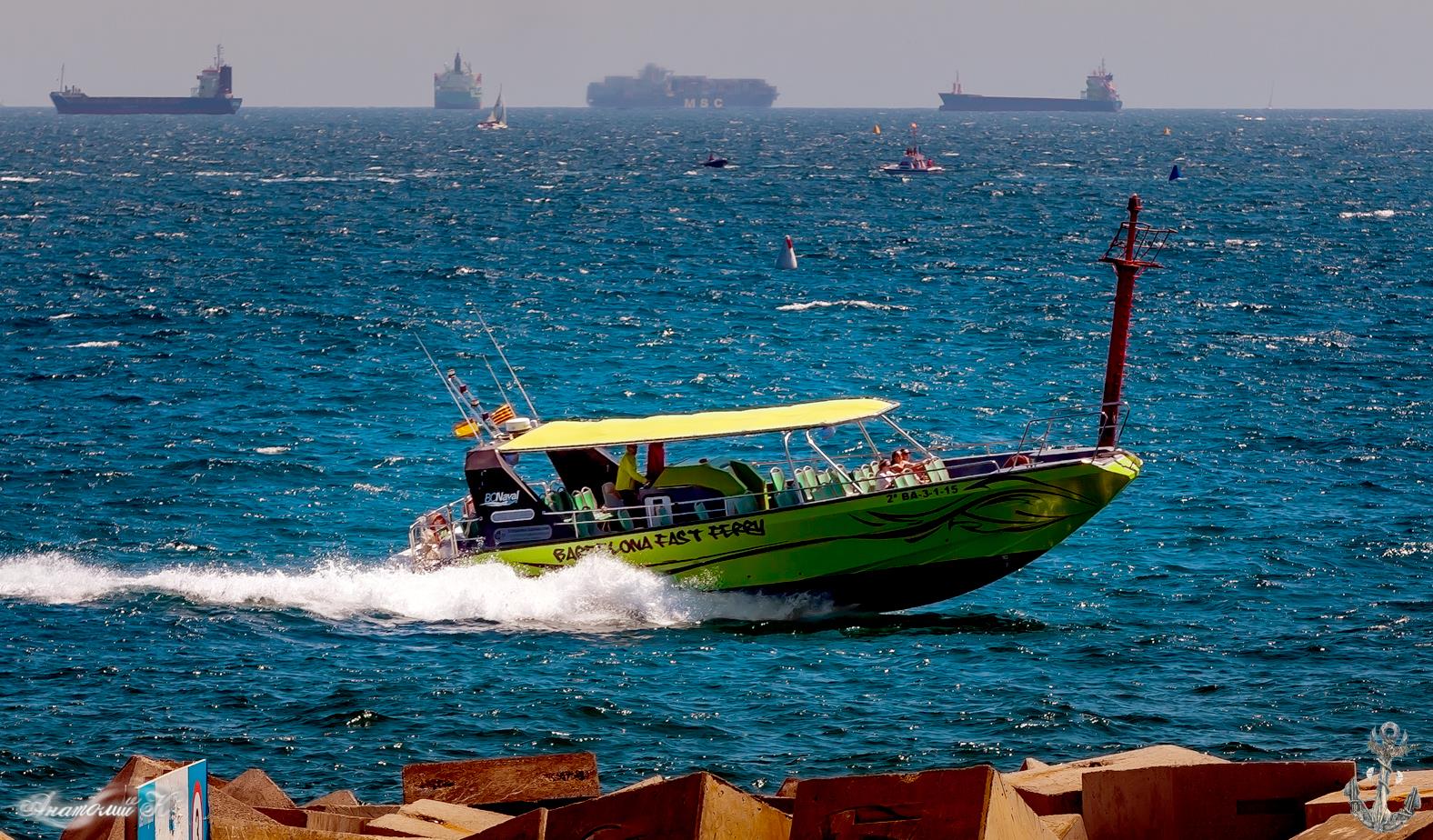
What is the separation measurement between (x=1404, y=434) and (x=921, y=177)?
10615 cm

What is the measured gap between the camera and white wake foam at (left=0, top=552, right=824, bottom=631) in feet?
82.7

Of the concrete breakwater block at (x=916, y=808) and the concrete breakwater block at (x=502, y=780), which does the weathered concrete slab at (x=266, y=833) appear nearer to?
the concrete breakwater block at (x=502, y=780)

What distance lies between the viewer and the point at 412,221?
99.3 m

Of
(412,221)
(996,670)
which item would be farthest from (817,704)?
(412,221)

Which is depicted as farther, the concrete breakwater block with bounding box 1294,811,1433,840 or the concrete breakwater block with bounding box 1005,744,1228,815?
the concrete breakwater block with bounding box 1005,744,1228,815

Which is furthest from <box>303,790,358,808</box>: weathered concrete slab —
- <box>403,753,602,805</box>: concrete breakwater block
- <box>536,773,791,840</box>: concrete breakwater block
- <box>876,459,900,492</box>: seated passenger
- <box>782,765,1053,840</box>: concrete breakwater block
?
<box>876,459,900,492</box>: seated passenger

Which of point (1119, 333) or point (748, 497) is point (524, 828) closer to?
point (748, 497)

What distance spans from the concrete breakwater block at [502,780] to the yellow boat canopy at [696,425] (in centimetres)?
922

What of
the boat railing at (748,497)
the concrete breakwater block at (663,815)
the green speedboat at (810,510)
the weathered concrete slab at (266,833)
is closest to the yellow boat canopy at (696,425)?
the green speedboat at (810,510)

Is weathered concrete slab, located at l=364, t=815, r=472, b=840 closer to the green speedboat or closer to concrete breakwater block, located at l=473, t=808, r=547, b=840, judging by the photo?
concrete breakwater block, located at l=473, t=808, r=547, b=840

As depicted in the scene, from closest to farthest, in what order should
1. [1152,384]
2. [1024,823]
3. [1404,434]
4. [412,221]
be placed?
[1024,823] < [1404,434] < [1152,384] < [412,221]

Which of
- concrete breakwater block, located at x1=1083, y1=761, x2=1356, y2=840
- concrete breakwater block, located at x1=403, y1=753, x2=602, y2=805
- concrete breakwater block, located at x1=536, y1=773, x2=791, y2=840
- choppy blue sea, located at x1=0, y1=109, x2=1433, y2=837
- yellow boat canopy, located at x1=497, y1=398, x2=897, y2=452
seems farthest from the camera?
yellow boat canopy, located at x1=497, y1=398, x2=897, y2=452

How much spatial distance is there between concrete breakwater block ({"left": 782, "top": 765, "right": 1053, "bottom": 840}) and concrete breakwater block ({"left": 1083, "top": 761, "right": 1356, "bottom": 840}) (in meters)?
1.35

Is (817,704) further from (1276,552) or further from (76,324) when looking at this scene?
(76,324)
